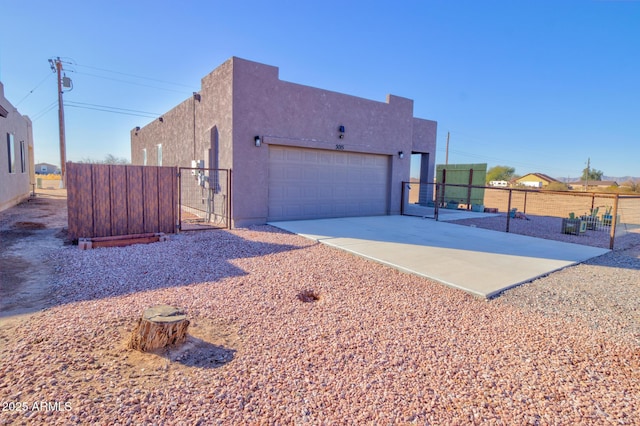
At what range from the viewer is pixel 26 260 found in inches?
226

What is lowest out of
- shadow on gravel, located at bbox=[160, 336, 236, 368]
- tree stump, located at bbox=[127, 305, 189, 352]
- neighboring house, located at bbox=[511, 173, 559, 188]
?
shadow on gravel, located at bbox=[160, 336, 236, 368]

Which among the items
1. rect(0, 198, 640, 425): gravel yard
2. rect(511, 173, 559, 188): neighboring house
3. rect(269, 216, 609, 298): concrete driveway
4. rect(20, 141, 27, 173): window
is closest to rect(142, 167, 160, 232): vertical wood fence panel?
rect(0, 198, 640, 425): gravel yard

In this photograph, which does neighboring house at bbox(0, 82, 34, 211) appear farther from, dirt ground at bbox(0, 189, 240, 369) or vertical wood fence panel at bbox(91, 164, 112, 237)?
vertical wood fence panel at bbox(91, 164, 112, 237)

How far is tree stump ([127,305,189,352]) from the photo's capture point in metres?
2.93

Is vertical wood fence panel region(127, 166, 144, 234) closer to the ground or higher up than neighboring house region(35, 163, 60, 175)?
closer to the ground

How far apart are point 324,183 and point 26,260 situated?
7785 millimetres

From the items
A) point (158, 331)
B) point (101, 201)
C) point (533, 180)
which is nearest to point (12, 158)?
point (101, 201)

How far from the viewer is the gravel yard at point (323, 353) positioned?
2.26 metres

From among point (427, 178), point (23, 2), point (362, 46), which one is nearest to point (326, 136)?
point (362, 46)

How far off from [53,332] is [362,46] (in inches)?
525

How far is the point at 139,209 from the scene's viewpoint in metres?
7.90

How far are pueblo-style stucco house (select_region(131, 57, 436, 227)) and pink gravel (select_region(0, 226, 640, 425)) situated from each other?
17.5ft

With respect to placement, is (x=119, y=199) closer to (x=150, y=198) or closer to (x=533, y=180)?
(x=150, y=198)

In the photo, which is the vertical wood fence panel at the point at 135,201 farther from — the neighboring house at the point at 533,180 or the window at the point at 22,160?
the neighboring house at the point at 533,180
